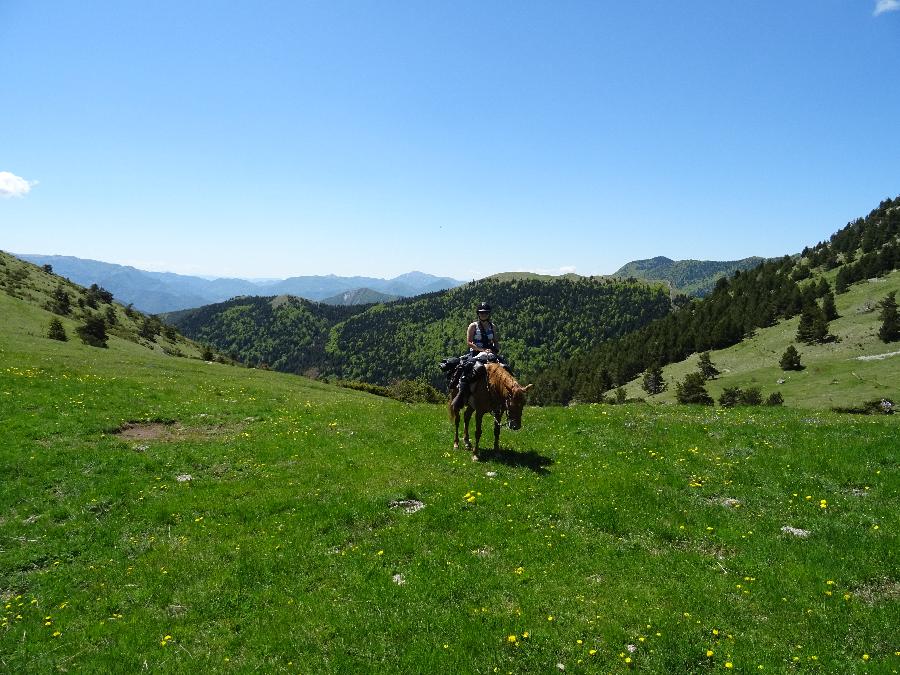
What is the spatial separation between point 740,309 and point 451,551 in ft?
582

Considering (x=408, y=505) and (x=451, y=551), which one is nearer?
(x=451, y=551)

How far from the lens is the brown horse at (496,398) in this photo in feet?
53.5

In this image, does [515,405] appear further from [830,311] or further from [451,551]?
[830,311]

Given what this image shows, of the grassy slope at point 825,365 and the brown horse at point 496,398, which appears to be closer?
the brown horse at point 496,398

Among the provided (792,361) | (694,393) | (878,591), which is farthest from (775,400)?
(878,591)

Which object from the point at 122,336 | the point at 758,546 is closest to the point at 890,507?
the point at 758,546

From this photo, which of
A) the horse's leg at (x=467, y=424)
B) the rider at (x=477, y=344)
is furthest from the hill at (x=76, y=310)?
the rider at (x=477, y=344)

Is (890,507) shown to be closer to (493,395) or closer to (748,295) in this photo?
(493,395)

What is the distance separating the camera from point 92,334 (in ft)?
214

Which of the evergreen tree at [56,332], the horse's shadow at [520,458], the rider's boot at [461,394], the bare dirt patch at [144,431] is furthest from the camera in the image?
the evergreen tree at [56,332]

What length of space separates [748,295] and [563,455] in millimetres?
187500

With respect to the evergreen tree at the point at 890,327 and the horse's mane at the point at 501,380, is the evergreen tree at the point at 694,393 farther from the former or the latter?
the horse's mane at the point at 501,380

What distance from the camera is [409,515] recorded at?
538 inches

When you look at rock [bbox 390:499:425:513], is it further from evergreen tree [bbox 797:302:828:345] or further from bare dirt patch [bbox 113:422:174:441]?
evergreen tree [bbox 797:302:828:345]
